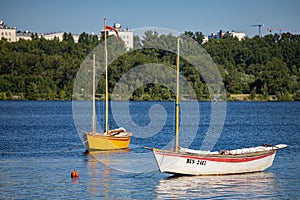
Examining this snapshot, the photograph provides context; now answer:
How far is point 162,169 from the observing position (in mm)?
34562

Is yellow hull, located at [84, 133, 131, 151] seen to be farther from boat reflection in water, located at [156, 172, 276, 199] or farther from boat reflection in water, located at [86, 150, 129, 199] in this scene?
boat reflection in water, located at [156, 172, 276, 199]

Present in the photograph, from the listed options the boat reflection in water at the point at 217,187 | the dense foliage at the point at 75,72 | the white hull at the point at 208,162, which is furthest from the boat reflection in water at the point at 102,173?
the dense foliage at the point at 75,72

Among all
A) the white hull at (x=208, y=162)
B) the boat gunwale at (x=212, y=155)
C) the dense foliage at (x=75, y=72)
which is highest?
the dense foliage at (x=75, y=72)

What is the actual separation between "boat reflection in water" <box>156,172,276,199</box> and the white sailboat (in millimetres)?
411

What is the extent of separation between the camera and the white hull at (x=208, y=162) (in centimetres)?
3403

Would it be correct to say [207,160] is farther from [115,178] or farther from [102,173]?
[102,173]

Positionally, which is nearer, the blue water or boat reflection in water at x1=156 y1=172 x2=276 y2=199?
boat reflection in water at x1=156 y1=172 x2=276 y2=199

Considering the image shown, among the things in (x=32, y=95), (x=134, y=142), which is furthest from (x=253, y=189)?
(x=32, y=95)

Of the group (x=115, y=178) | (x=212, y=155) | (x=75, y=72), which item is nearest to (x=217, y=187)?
(x=212, y=155)

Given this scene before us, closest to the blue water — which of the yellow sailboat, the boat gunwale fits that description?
the yellow sailboat

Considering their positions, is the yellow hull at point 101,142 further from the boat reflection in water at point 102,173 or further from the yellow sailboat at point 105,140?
the boat reflection in water at point 102,173

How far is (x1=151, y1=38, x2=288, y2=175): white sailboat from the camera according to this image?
34.0m

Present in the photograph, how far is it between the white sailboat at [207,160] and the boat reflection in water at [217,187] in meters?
0.41

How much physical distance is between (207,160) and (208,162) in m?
0.26
